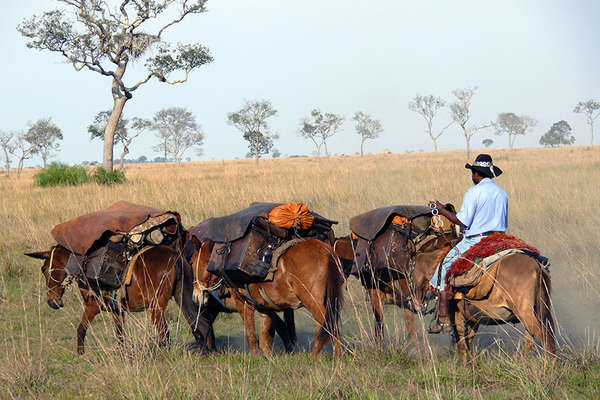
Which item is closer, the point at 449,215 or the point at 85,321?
the point at 449,215

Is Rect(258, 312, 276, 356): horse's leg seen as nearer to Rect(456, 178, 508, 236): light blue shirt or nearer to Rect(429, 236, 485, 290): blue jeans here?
Rect(429, 236, 485, 290): blue jeans

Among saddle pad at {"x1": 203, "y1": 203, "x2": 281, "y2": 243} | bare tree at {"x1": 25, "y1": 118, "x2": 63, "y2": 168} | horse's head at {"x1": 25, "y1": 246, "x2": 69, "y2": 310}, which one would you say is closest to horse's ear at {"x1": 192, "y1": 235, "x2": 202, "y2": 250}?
saddle pad at {"x1": 203, "y1": 203, "x2": 281, "y2": 243}

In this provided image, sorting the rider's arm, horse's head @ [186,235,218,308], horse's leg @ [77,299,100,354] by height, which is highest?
the rider's arm

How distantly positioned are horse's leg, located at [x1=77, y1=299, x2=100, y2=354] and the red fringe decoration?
3710 millimetres

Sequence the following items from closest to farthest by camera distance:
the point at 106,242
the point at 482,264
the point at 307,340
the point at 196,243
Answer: the point at 482,264 < the point at 106,242 < the point at 196,243 < the point at 307,340

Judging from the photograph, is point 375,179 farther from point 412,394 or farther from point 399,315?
point 412,394

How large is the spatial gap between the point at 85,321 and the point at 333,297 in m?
2.73

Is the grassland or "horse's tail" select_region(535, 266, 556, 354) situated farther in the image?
"horse's tail" select_region(535, 266, 556, 354)

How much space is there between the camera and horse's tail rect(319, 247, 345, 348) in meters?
5.27

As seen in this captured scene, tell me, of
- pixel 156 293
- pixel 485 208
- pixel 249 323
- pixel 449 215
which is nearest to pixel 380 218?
pixel 449 215

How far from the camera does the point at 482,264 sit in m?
4.95

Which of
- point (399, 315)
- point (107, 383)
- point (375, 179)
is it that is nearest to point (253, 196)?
point (375, 179)

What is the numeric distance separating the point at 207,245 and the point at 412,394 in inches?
118

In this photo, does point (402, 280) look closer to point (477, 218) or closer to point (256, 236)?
point (477, 218)
